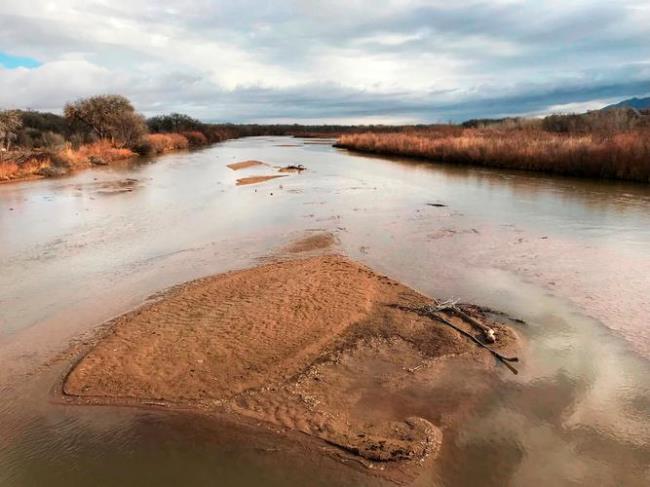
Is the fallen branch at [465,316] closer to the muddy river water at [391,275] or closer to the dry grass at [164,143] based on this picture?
the muddy river water at [391,275]

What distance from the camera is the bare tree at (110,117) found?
4394 cm

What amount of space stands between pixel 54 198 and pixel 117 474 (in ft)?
58.3

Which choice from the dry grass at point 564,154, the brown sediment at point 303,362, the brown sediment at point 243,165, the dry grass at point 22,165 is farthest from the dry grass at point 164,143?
the brown sediment at point 303,362

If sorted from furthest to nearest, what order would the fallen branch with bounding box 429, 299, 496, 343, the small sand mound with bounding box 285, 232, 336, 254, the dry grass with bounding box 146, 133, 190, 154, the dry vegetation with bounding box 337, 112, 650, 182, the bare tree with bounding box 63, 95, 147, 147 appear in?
the dry grass with bounding box 146, 133, 190, 154 → the bare tree with bounding box 63, 95, 147, 147 → the dry vegetation with bounding box 337, 112, 650, 182 → the small sand mound with bounding box 285, 232, 336, 254 → the fallen branch with bounding box 429, 299, 496, 343

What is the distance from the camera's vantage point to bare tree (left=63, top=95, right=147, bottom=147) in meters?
43.9

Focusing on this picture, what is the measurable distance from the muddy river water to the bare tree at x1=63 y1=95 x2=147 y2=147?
83.7ft

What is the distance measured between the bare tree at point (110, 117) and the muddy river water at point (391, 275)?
25498 millimetres

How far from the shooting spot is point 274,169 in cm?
3094

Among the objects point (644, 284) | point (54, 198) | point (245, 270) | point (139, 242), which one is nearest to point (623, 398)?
point (644, 284)

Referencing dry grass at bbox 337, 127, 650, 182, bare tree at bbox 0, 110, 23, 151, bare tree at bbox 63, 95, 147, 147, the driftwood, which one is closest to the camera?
the driftwood

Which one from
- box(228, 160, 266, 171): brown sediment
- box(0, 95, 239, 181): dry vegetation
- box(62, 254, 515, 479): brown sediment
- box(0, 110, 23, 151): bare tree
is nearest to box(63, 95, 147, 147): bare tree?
box(0, 95, 239, 181): dry vegetation

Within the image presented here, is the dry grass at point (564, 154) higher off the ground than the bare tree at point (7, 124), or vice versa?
the bare tree at point (7, 124)

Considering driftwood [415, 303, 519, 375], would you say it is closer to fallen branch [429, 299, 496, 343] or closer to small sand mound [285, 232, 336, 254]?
fallen branch [429, 299, 496, 343]

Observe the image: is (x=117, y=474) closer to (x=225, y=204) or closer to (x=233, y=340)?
(x=233, y=340)
